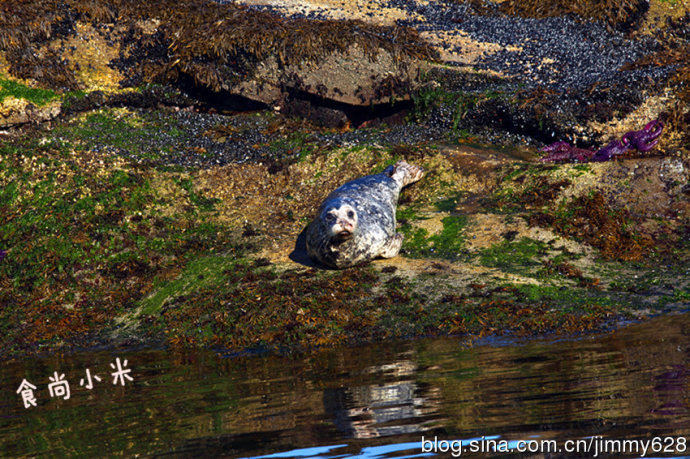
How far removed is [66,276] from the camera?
25.0ft

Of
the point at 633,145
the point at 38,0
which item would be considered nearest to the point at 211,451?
the point at 633,145

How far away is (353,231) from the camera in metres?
7.09

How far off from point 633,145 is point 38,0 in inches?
419

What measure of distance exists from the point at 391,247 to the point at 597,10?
1000cm

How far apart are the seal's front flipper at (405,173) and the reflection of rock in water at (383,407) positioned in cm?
481

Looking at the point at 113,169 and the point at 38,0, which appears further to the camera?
the point at 38,0

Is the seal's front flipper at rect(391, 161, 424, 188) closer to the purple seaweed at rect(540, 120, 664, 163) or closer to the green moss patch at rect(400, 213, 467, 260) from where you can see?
the green moss patch at rect(400, 213, 467, 260)

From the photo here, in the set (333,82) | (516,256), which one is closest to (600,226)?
(516,256)

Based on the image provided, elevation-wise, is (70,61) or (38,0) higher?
(38,0)

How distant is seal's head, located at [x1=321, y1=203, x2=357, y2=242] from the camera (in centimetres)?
695

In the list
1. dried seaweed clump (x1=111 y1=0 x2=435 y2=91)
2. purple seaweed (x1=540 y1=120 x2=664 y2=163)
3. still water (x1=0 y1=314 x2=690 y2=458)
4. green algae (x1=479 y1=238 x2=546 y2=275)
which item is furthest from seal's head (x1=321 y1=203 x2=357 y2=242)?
dried seaweed clump (x1=111 y1=0 x2=435 y2=91)

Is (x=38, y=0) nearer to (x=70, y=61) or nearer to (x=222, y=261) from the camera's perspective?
(x=70, y=61)

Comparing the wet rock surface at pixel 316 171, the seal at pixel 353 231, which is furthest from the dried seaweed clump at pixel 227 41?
the seal at pixel 353 231

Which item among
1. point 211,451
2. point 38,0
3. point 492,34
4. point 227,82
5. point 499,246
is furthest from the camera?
point 492,34
